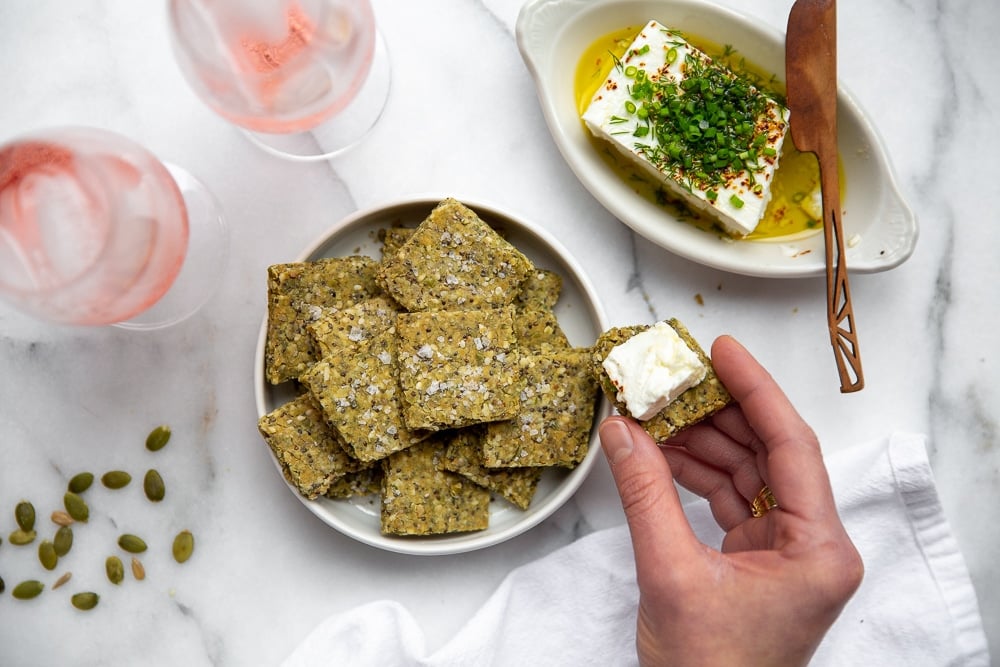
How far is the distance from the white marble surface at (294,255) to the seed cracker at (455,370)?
458mm

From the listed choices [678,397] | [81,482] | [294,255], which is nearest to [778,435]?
[678,397]

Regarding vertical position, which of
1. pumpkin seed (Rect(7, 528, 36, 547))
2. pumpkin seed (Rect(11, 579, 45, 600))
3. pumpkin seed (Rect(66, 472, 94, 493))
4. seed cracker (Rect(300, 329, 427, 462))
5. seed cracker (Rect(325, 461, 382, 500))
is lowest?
pumpkin seed (Rect(11, 579, 45, 600))

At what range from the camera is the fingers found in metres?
1.76

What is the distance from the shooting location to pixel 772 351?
2244mm

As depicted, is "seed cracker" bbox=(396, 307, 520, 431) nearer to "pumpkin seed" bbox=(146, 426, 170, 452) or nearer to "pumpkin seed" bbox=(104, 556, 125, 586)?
"pumpkin seed" bbox=(146, 426, 170, 452)

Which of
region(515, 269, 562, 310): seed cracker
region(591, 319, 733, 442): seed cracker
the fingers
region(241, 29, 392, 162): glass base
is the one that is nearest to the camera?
the fingers

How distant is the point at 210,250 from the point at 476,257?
78cm

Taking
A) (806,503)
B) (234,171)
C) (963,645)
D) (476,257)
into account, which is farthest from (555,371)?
(963,645)

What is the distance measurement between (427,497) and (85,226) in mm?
1012

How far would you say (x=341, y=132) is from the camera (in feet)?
7.26

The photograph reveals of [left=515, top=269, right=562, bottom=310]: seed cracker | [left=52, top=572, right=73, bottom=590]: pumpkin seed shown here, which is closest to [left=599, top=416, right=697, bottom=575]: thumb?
[left=515, top=269, right=562, bottom=310]: seed cracker

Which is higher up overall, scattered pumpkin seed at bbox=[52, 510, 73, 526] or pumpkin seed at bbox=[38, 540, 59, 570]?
scattered pumpkin seed at bbox=[52, 510, 73, 526]

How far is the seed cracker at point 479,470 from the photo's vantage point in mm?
2006

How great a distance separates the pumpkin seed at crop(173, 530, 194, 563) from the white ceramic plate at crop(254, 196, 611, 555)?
0.39 m
